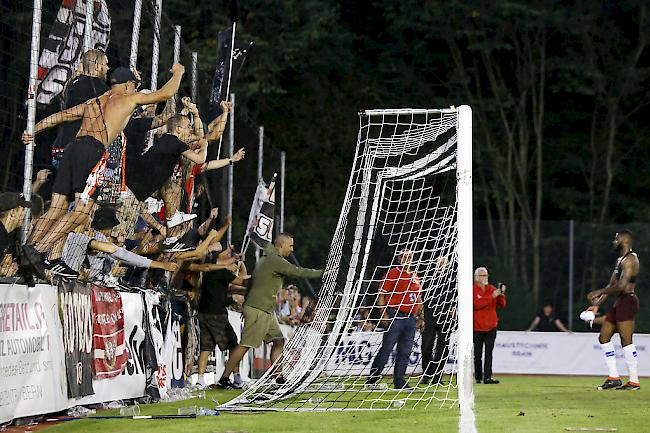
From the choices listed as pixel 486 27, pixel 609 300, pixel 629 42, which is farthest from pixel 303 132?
pixel 609 300

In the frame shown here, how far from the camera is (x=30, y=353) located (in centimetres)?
1132

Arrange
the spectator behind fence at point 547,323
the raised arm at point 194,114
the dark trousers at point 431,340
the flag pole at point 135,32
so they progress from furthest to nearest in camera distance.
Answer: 1. the spectator behind fence at point 547,323
2. the dark trousers at point 431,340
3. the raised arm at point 194,114
4. the flag pole at point 135,32

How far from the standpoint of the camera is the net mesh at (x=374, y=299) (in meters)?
15.0

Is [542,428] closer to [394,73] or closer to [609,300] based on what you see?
[609,300]

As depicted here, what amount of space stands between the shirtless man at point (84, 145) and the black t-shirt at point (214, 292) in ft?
16.6

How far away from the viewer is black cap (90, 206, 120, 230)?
43.7 feet

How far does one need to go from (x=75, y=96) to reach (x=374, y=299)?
226 inches

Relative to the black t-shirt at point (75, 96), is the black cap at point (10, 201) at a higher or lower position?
lower

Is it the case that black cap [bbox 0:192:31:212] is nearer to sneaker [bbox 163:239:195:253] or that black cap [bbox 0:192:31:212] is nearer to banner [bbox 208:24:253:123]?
sneaker [bbox 163:239:195:253]

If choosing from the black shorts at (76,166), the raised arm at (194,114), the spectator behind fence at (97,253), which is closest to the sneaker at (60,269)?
the spectator behind fence at (97,253)

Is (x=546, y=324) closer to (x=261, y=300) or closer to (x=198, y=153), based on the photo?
(x=261, y=300)

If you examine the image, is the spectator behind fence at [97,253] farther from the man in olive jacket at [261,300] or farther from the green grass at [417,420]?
the man in olive jacket at [261,300]

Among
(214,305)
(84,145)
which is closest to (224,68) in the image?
(214,305)

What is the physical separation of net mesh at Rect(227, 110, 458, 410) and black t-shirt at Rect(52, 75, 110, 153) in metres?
3.00
